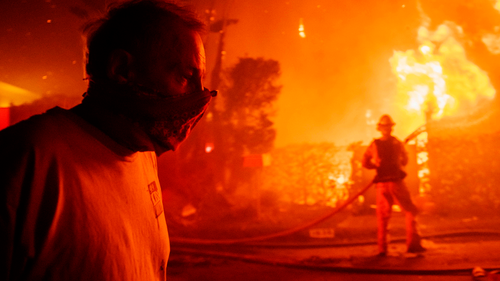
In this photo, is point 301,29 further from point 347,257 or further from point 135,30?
point 135,30

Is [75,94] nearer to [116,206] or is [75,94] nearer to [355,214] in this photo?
[116,206]

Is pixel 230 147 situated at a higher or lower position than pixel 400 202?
higher

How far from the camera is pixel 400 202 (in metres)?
5.09

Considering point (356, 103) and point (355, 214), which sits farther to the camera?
point (356, 103)

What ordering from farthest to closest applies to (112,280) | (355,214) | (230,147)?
1. (230,147)
2. (355,214)
3. (112,280)

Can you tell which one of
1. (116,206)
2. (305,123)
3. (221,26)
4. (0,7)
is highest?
(221,26)

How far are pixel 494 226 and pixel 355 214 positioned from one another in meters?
3.21

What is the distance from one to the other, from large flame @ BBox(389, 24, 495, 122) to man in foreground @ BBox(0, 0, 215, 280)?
8.77 meters

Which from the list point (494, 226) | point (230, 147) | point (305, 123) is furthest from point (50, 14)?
point (494, 226)

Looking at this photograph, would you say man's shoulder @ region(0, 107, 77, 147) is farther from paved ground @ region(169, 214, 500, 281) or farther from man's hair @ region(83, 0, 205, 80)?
paved ground @ region(169, 214, 500, 281)

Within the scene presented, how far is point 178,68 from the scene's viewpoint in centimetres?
105

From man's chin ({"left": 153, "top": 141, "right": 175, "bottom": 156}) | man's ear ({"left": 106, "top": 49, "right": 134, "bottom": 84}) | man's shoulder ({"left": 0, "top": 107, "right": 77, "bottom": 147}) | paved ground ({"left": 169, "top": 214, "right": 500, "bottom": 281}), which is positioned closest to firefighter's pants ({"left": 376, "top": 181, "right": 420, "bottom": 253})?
paved ground ({"left": 169, "top": 214, "right": 500, "bottom": 281})

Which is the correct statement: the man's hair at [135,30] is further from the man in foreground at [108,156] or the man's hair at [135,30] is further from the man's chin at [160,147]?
the man's chin at [160,147]

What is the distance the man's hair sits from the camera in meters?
1.01
